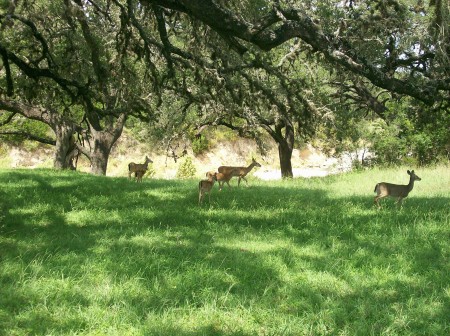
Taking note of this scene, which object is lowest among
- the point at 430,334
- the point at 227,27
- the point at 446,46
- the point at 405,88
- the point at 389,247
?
the point at 430,334

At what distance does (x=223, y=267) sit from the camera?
618 centimetres

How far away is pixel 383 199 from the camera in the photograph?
37.6ft

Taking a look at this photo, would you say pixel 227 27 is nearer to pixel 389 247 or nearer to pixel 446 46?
pixel 389 247

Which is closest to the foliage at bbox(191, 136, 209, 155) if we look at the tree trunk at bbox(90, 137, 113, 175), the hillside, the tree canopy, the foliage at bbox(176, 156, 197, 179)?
the hillside

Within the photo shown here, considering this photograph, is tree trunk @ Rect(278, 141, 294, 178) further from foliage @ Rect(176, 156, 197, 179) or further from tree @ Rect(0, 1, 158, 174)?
foliage @ Rect(176, 156, 197, 179)

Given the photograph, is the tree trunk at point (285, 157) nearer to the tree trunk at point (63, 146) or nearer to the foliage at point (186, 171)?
the tree trunk at point (63, 146)

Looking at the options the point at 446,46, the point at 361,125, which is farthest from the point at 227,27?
the point at 361,125

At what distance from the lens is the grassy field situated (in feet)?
15.2

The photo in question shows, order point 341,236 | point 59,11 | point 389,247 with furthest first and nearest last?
point 59,11, point 341,236, point 389,247

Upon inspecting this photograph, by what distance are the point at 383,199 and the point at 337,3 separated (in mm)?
7952

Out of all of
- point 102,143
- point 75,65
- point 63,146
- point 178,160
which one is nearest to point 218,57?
point 75,65

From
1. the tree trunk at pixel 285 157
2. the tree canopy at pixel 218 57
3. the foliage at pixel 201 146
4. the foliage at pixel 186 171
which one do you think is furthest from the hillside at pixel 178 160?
the tree canopy at pixel 218 57

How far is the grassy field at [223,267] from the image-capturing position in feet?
15.2

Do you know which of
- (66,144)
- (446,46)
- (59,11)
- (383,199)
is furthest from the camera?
(66,144)
